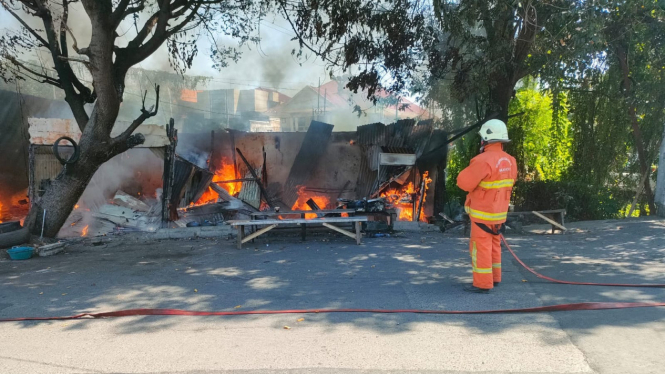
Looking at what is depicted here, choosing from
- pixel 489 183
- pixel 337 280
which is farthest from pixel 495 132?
pixel 337 280

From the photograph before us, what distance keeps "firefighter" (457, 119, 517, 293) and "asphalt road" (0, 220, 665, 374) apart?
331 millimetres

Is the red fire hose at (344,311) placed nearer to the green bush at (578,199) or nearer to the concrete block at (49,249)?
the concrete block at (49,249)

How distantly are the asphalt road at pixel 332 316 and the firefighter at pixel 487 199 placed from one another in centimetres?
33

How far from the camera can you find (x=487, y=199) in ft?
16.3

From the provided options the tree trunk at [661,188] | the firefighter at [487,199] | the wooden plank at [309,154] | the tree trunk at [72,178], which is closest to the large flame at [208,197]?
the wooden plank at [309,154]

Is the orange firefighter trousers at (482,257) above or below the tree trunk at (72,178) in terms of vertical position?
below

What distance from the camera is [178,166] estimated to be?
1170 cm

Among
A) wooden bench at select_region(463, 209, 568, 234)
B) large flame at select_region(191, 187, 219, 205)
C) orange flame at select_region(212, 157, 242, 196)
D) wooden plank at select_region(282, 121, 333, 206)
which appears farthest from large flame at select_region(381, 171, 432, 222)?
large flame at select_region(191, 187, 219, 205)

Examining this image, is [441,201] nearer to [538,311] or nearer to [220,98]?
[538,311]

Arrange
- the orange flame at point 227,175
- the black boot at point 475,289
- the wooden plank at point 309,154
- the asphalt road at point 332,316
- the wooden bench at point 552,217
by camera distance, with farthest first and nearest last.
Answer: the wooden plank at point 309,154 < the orange flame at point 227,175 < the wooden bench at point 552,217 < the black boot at point 475,289 < the asphalt road at point 332,316

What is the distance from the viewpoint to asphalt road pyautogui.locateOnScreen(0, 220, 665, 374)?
3.46m

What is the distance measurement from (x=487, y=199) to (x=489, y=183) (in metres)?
0.18

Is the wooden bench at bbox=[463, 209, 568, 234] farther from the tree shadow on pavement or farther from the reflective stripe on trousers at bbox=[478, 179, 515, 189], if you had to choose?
the reflective stripe on trousers at bbox=[478, 179, 515, 189]

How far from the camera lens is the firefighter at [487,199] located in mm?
4895
